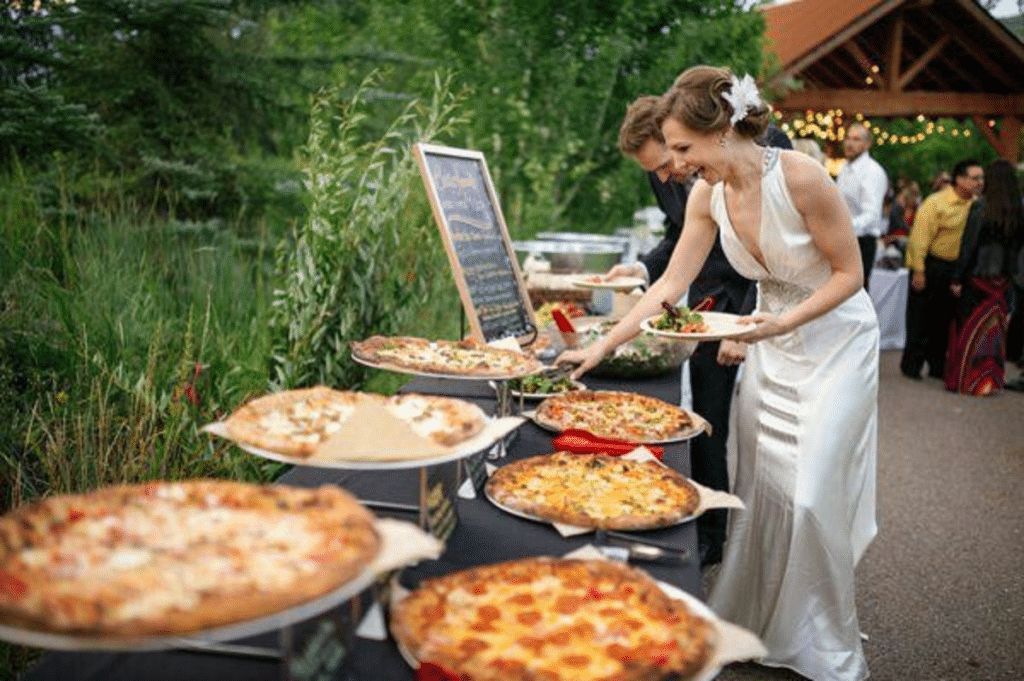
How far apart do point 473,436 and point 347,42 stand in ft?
30.4

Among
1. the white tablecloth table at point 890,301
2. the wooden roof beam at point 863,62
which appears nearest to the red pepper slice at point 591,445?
the white tablecloth table at point 890,301

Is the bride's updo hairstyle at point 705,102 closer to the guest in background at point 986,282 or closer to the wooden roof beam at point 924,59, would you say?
the guest in background at point 986,282

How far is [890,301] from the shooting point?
11.2 meters

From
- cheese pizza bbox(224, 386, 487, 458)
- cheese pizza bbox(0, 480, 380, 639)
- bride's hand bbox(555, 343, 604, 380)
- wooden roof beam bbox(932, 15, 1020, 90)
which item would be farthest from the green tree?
wooden roof beam bbox(932, 15, 1020, 90)

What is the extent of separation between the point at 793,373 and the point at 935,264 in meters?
7.03

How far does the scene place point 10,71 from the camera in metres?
4.41

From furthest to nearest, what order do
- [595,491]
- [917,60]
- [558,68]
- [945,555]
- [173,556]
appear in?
[917,60] < [558,68] < [945,555] < [595,491] < [173,556]

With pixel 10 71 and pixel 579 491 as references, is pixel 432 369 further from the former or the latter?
pixel 10 71

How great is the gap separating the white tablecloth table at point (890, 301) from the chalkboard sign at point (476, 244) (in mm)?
8423

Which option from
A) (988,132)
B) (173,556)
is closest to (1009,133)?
(988,132)

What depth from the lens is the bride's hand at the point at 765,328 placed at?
3.00 meters

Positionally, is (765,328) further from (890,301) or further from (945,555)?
(890,301)

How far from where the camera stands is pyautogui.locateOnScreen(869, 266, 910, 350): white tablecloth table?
Answer: 11.0 meters

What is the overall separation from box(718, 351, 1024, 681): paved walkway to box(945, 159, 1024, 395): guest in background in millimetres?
952
